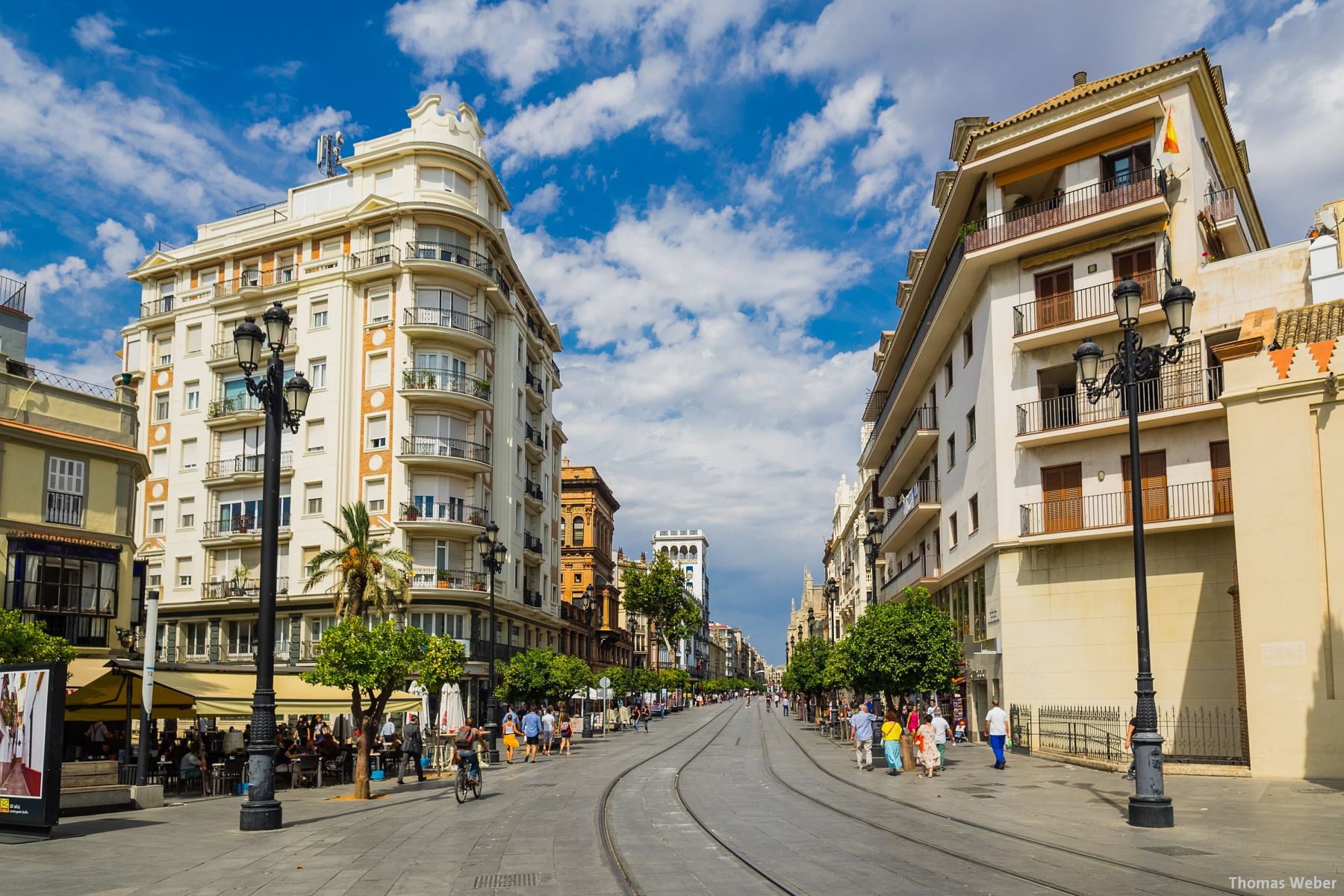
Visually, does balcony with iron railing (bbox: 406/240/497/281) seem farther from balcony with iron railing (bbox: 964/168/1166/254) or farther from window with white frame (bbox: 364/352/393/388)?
balcony with iron railing (bbox: 964/168/1166/254)

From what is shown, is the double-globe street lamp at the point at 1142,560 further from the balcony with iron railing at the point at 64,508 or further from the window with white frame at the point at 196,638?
the window with white frame at the point at 196,638

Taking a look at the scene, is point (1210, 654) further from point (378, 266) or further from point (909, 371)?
point (378, 266)

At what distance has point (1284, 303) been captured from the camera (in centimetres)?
2684

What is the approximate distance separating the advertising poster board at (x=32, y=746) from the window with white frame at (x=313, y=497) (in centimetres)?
3434

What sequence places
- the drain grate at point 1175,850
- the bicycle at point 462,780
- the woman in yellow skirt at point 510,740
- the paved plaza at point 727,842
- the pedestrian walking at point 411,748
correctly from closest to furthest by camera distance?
the paved plaza at point 727,842 < the drain grate at point 1175,850 < the bicycle at point 462,780 < the pedestrian walking at point 411,748 < the woman in yellow skirt at point 510,740

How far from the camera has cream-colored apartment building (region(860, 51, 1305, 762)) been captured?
89.5 feet

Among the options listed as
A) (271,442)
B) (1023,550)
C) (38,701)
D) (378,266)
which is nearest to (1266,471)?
(1023,550)

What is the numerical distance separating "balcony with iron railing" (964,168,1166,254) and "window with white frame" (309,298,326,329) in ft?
105

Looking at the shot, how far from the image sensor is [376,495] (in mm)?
48344

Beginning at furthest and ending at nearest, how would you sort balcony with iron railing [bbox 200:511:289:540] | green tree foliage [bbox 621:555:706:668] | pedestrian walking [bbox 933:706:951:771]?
green tree foliage [bbox 621:555:706:668] < balcony with iron railing [bbox 200:511:289:540] < pedestrian walking [bbox 933:706:951:771]

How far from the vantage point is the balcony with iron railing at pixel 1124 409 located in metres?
27.3

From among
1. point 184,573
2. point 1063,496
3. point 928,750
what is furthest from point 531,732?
point 184,573

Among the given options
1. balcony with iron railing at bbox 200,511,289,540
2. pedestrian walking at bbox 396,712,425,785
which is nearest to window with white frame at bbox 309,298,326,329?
balcony with iron railing at bbox 200,511,289,540

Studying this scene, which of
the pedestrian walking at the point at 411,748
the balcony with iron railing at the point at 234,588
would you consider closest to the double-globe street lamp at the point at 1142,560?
the pedestrian walking at the point at 411,748
